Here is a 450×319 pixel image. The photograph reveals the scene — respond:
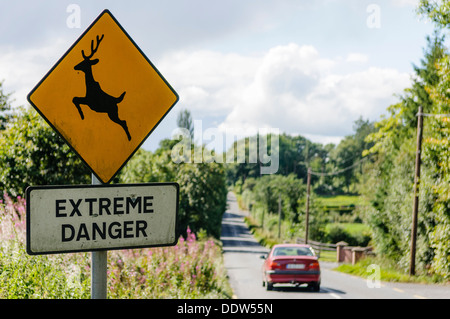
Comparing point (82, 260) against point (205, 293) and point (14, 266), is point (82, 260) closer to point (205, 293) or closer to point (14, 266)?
point (14, 266)

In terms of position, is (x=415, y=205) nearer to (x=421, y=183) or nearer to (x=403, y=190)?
(x=421, y=183)

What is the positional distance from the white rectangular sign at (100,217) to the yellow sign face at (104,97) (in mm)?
154

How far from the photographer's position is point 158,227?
116 inches

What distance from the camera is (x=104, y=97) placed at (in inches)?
115

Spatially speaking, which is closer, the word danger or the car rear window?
the word danger

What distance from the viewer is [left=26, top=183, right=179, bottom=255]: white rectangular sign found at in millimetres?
2666

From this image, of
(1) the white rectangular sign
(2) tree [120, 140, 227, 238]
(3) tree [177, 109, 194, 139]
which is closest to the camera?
(1) the white rectangular sign

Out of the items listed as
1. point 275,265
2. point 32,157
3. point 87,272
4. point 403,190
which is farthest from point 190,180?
point 87,272

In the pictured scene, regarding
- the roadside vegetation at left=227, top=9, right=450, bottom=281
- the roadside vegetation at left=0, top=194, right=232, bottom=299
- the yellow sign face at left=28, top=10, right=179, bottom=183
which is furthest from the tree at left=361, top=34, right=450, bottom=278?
the yellow sign face at left=28, top=10, right=179, bottom=183

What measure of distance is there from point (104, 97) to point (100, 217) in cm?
70

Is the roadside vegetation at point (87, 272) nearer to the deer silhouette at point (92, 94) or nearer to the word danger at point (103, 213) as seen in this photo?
the word danger at point (103, 213)

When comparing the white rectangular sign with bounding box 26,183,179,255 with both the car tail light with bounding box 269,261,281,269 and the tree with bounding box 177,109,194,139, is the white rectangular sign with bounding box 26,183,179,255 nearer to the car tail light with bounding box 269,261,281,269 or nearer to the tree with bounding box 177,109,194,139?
the car tail light with bounding box 269,261,281,269

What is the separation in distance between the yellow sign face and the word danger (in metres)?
0.16
